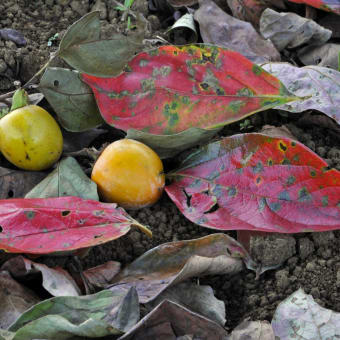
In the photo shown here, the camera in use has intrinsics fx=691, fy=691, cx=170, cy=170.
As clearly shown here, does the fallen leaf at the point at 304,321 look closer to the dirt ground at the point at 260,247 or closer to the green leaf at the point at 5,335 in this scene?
the dirt ground at the point at 260,247

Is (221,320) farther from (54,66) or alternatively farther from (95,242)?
(54,66)

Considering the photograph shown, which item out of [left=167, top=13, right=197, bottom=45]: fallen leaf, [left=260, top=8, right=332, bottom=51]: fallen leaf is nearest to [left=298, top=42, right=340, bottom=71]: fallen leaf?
[left=260, top=8, right=332, bottom=51]: fallen leaf

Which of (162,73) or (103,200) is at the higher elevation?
(162,73)

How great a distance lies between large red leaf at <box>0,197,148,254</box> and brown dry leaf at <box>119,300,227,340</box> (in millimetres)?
161

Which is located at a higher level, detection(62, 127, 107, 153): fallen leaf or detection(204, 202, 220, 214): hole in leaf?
detection(62, 127, 107, 153): fallen leaf

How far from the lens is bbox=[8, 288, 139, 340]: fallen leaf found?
98 cm

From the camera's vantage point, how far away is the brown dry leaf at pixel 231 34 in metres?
1.62

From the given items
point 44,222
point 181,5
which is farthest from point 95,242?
point 181,5

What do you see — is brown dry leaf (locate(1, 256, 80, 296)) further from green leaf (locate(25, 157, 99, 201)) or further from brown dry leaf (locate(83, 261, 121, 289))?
green leaf (locate(25, 157, 99, 201))

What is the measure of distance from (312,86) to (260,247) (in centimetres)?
41

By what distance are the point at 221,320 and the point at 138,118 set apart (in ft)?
1.52

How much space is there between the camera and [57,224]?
116 centimetres

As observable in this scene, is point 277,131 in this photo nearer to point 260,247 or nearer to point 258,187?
point 258,187

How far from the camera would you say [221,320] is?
108 cm
